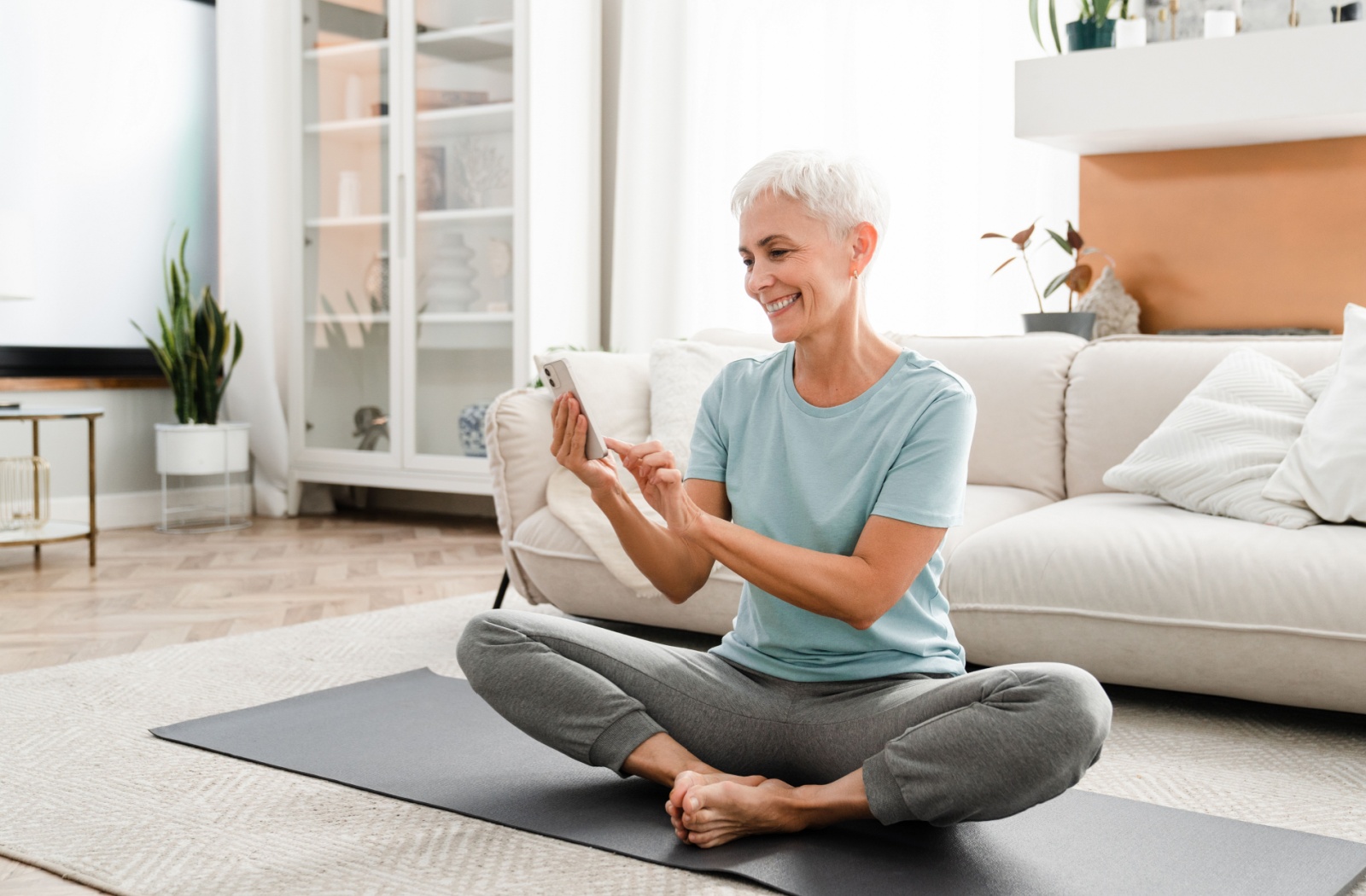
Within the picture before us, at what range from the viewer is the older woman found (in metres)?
1.43

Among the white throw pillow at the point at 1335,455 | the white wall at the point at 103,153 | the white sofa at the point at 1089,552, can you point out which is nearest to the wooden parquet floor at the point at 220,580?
the white sofa at the point at 1089,552

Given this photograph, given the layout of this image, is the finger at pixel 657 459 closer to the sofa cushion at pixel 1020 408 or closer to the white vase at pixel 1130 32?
the sofa cushion at pixel 1020 408

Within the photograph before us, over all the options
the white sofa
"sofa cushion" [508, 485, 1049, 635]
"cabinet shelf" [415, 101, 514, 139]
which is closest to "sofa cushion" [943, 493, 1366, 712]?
the white sofa

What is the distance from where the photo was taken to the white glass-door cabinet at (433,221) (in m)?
4.64

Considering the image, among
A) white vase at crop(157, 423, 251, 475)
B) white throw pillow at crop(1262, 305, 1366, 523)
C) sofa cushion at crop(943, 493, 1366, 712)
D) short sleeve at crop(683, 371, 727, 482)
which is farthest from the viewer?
white vase at crop(157, 423, 251, 475)

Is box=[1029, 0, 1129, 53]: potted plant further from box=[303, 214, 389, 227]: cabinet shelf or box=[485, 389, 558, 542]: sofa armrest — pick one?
box=[303, 214, 389, 227]: cabinet shelf

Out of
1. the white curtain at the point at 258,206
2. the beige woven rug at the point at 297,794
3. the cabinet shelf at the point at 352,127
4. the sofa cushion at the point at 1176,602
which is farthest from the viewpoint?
the white curtain at the point at 258,206

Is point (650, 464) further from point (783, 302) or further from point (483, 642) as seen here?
point (483, 642)

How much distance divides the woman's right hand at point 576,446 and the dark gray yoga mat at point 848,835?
0.44m

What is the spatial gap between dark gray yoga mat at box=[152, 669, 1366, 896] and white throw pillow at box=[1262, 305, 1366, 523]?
2.65ft

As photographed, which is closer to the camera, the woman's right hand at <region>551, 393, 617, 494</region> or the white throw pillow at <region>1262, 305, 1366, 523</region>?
the woman's right hand at <region>551, 393, 617, 494</region>

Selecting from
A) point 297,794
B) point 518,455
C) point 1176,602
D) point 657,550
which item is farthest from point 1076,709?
point 518,455

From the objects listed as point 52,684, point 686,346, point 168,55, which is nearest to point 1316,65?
point 686,346

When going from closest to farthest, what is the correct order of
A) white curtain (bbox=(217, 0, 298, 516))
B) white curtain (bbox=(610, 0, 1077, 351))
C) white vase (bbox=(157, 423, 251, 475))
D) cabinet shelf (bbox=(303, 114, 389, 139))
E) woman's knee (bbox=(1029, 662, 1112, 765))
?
woman's knee (bbox=(1029, 662, 1112, 765)), white curtain (bbox=(610, 0, 1077, 351)), white vase (bbox=(157, 423, 251, 475)), cabinet shelf (bbox=(303, 114, 389, 139)), white curtain (bbox=(217, 0, 298, 516))
